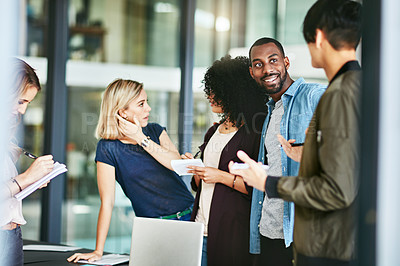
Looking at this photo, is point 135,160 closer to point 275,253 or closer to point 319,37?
point 275,253

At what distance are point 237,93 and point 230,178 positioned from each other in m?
0.57

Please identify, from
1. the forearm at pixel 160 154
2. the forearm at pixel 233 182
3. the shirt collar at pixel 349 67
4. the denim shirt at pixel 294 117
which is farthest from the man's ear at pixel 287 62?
the forearm at pixel 160 154

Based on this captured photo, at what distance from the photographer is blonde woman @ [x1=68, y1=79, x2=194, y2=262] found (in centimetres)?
282

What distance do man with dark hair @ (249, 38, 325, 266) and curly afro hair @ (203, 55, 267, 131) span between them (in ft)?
0.36

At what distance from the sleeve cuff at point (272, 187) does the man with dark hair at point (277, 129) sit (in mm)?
569

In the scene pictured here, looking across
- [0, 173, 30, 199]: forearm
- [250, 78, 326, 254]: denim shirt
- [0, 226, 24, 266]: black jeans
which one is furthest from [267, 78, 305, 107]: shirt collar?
[0, 226, 24, 266]: black jeans

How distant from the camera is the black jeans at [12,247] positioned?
6.24 feet

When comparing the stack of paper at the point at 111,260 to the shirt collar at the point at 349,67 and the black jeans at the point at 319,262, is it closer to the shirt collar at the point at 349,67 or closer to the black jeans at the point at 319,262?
the black jeans at the point at 319,262

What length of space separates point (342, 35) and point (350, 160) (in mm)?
497

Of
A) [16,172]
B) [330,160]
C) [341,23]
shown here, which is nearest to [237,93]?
[341,23]

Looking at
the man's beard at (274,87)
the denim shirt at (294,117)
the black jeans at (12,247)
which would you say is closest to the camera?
the black jeans at (12,247)

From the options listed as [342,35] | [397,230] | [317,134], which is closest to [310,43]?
[342,35]

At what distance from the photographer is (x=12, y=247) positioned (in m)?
2.00

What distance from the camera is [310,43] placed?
174 cm
